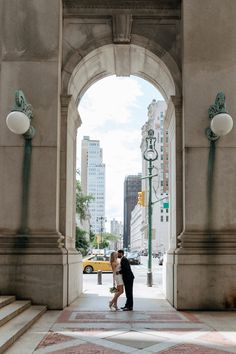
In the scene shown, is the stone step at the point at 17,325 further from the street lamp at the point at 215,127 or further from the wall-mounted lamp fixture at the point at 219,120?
the wall-mounted lamp fixture at the point at 219,120

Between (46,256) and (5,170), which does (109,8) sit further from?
(46,256)

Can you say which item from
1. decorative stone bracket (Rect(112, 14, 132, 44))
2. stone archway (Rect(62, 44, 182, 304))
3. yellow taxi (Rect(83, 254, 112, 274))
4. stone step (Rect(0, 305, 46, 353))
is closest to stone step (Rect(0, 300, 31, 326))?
stone step (Rect(0, 305, 46, 353))

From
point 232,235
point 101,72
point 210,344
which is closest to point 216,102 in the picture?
point 232,235

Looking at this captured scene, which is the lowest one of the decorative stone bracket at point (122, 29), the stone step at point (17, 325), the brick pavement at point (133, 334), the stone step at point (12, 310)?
the brick pavement at point (133, 334)

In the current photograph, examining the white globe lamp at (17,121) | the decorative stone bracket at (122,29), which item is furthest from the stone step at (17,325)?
the decorative stone bracket at (122,29)

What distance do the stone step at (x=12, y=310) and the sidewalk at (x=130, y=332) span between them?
20.6 inches

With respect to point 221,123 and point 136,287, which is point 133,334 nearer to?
point 221,123

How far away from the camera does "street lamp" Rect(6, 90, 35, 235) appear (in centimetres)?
1289

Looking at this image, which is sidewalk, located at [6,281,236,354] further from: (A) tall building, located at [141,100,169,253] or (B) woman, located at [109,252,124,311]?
(A) tall building, located at [141,100,169,253]

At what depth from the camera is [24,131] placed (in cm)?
1308

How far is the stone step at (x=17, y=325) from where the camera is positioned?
886cm

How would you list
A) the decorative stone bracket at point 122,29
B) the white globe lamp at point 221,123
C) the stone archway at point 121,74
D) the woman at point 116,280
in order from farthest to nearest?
the decorative stone bracket at point 122,29, the stone archway at point 121,74, the woman at point 116,280, the white globe lamp at point 221,123

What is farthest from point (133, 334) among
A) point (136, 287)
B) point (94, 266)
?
point (94, 266)

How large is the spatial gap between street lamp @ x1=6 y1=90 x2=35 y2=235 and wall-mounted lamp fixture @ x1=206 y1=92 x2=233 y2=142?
4778 millimetres
